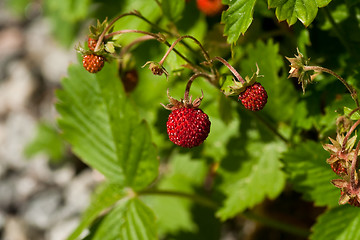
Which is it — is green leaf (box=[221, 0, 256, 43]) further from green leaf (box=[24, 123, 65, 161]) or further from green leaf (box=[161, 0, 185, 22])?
green leaf (box=[24, 123, 65, 161])

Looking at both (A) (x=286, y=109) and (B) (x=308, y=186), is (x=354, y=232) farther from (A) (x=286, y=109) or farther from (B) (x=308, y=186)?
(A) (x=286, y=109)

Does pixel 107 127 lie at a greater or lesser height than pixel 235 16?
greater

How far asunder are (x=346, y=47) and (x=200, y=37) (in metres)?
0.64

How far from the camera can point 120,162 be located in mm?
2062

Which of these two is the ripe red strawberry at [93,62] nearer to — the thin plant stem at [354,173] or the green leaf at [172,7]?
the green leaf at [172,7]

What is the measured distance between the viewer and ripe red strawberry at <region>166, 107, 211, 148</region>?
4.57ft

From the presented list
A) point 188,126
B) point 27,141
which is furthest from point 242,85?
point 27,141

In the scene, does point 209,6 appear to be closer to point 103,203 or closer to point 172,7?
point 172,7

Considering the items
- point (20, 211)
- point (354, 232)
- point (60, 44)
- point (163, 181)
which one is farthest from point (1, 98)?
point (354, 232)

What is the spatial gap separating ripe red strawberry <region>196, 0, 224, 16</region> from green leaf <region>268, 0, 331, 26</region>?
746 mm

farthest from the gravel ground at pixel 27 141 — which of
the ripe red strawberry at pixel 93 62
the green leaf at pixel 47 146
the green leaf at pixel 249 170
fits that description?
the ripe red strawberry at pixel 93 62

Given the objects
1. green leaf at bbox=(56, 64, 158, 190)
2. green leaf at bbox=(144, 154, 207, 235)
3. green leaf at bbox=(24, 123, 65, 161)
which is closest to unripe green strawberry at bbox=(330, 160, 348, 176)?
green leaf at bbox=(56, 64, 158, 190)

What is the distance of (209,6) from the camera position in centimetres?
224

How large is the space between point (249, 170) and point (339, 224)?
51 cm
